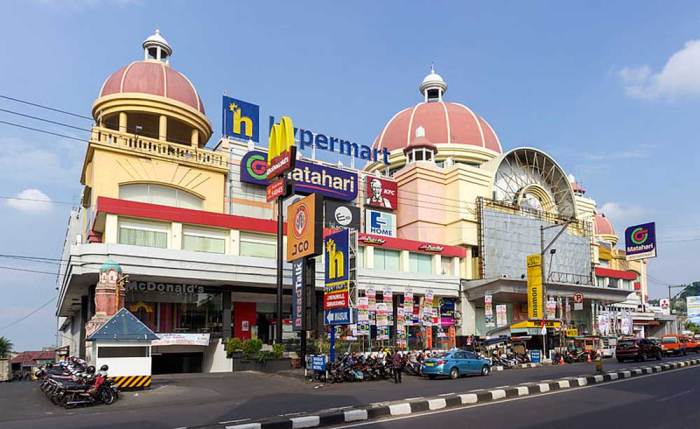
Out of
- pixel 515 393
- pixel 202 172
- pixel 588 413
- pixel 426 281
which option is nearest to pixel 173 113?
pixel 202 172

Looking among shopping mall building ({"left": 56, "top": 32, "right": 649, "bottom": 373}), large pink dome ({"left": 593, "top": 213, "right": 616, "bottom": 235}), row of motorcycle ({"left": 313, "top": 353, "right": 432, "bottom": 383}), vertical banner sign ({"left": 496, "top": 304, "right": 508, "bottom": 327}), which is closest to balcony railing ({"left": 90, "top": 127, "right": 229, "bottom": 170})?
shopping mall building ({"left": 56, "top": 32, "right": 649, "bottom": 373})

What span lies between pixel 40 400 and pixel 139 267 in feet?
42.2

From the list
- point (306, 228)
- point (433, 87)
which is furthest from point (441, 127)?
point (306, 228)

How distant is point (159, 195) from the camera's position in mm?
35219

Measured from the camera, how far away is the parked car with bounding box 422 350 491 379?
23844mm

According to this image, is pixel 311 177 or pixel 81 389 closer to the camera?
pixel 81 389

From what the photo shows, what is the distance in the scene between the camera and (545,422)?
11.4m

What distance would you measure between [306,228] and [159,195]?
42.3ft

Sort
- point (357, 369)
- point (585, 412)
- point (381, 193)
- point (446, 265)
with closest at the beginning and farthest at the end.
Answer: point (585, 412)
point (357, 369)
point (446, 265)
point (381, 193)

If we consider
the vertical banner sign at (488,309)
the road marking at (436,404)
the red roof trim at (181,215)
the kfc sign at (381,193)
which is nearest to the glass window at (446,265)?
the vertical banner sign at (488,309)

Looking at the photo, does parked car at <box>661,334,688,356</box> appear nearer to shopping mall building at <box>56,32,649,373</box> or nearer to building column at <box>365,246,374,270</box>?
shopping mall building at <box>56,32,649,373</box>

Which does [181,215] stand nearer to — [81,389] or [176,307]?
[176,307]

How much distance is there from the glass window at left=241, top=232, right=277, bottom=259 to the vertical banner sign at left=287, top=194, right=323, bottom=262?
7.72 meters

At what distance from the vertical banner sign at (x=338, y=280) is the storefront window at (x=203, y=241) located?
35.1 ft
